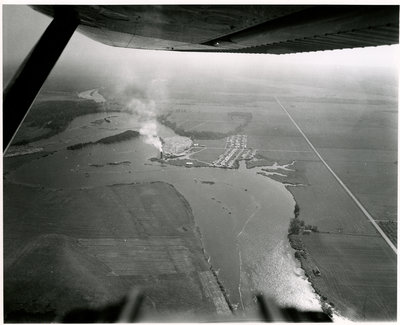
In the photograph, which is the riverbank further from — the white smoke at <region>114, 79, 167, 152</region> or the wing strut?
the white smoke at <region>114, 79, 167, 152</region>

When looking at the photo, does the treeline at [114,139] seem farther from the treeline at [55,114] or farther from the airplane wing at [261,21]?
the airplane wing at [261,21]

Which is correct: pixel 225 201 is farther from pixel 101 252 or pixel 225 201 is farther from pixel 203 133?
pixel 203 133

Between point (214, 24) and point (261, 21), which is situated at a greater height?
point (214, 24)

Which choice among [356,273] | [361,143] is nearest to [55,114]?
[356,273]

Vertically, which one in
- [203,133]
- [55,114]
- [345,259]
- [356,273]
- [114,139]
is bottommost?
→ [356,273]

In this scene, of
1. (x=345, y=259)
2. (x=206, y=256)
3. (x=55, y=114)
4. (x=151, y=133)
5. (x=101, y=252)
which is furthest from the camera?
(x=55, y=114)

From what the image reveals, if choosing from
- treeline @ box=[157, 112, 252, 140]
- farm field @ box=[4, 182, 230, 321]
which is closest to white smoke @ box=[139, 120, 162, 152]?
treeline @ box=[157, 112, 252, 140]
